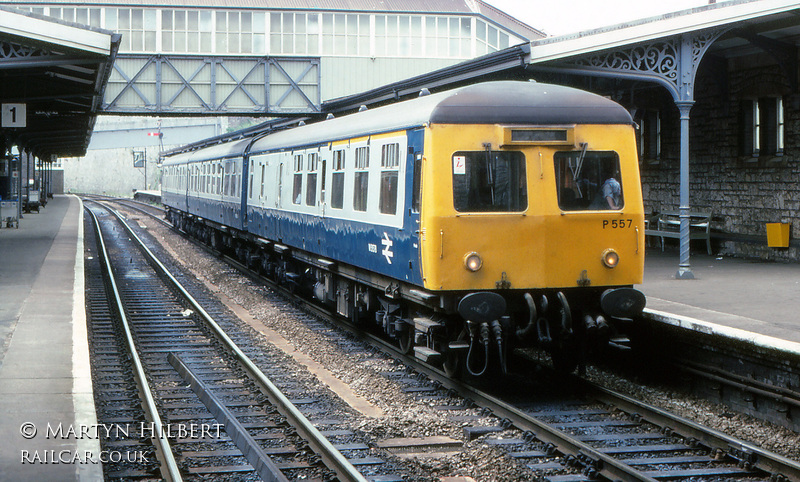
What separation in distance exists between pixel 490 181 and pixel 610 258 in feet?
4.36

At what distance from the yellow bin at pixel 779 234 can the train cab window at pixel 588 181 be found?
7686mm

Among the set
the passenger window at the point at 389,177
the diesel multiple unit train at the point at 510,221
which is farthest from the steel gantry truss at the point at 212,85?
the diesel multiple unit train at the point at 510,221

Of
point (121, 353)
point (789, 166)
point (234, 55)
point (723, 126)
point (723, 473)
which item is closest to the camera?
point (723, 473)

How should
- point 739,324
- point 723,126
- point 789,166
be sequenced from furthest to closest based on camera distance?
point 723,126
point 789,166
point 739,324

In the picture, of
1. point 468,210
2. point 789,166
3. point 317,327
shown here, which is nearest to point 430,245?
point 468,210

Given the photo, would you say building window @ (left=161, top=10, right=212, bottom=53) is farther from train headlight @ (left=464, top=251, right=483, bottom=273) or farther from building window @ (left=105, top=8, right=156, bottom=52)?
train headlight @ (left=464, top=251, right=483, bottom=273)

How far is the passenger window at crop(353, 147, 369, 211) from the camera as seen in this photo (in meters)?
10.3

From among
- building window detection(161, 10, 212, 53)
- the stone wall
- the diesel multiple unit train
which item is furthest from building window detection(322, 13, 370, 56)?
the diesel multiple unit train

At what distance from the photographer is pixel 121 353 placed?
10891 mm

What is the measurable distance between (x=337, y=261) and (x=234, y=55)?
62.7 ft

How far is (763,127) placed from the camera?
1609cm

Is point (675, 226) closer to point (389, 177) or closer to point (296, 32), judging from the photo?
point (389, 177)

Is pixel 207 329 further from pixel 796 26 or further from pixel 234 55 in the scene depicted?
pixel 234 55

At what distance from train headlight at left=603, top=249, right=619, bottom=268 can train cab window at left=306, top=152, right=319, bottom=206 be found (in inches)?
205
